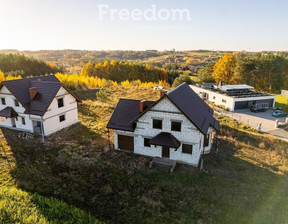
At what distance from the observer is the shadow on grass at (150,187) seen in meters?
15.1

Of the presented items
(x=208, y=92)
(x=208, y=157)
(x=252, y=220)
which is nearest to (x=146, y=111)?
(x=208, y=157)

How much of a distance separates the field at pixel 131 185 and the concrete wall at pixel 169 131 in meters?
1.20

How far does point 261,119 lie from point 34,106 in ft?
142

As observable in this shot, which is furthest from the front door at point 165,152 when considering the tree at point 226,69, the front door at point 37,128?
the tree at point 226,69

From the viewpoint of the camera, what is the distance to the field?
14938mm

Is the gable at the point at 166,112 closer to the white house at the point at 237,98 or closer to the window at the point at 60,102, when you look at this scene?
the window at the point at 60,102

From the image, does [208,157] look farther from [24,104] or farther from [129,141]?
[24,104]

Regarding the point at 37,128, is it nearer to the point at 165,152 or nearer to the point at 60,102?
the point at 60,102

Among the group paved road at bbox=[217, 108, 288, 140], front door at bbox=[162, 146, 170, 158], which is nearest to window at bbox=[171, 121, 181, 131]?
front door at bbox=[162, 146, 170, 158]

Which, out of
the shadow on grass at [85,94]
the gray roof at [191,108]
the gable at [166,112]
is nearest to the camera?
the gray roof at [191,108]

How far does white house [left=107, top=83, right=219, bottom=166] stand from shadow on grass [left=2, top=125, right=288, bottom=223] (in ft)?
5.08

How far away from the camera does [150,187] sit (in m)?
18.0

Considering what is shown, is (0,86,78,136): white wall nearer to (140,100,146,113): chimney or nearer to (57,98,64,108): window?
(57,98,64,108): window

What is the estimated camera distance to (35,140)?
27.4 metres
